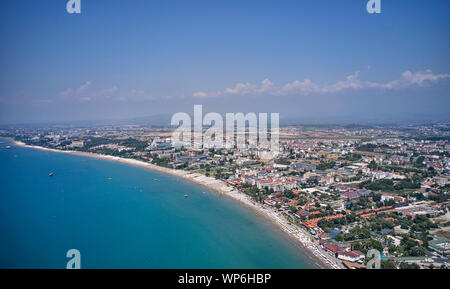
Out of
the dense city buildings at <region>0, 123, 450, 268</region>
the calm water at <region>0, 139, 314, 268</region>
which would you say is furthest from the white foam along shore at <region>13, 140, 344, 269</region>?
the calm water at <region>0, 139, 314, 268</region>

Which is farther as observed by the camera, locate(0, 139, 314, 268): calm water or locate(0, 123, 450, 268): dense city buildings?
locate(0, 123, 450, 268): dense city buildings

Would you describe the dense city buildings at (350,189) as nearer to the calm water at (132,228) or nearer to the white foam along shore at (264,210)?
the white foam along shore at (264,210)

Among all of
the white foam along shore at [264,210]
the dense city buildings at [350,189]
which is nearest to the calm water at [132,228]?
the white foam along shore at [264,210]

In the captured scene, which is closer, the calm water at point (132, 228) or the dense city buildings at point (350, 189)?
the calm water at point (132, 228)

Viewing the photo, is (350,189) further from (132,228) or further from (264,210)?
(132,228)

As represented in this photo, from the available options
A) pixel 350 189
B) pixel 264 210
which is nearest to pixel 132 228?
pixel 264 210

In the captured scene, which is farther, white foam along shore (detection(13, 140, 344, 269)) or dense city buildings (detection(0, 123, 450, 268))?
dense city buildings (detection(0, 123, 450, 268))

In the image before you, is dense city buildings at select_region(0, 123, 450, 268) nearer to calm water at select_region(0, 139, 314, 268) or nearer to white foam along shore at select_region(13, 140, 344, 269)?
white foam along shore at select_region(13, 140, 344, 269)
